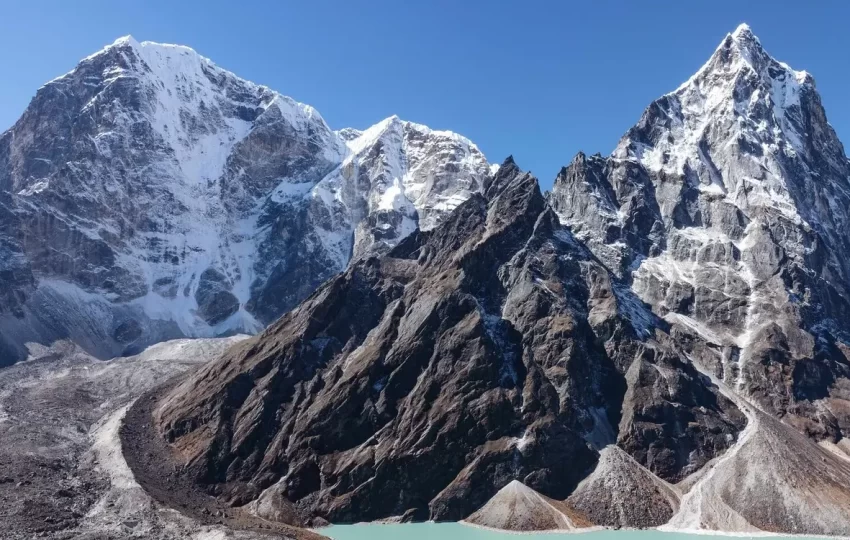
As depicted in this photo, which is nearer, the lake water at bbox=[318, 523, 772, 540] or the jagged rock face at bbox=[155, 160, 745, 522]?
the lake water at bbox=[318, 523, 772, 540]

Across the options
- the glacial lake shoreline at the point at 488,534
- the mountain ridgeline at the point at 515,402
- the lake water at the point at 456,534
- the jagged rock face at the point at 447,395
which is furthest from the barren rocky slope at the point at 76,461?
the jagged rock face at the point at 447,395

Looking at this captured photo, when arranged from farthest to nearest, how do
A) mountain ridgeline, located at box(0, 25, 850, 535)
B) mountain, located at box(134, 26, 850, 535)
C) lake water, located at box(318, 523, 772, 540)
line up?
mountain, located at box(134, 26, 850, 535) < mountain ridgeline, located at box(0, 25, 850, 535) < lake water, located at box(318, 523, 772, 540)

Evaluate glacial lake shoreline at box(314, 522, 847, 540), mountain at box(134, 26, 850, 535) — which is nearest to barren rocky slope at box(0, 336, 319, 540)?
glacial lake shoreline at box(314, 522, 847, 540)

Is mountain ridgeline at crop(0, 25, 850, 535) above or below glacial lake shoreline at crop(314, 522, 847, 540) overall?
above

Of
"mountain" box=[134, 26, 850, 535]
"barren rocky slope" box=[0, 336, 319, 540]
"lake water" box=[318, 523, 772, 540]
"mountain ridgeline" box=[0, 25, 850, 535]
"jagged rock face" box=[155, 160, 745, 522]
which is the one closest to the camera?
"barren rocky slope" box=[0, 336, 319, 540]

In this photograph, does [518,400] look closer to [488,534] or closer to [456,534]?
[488,534]

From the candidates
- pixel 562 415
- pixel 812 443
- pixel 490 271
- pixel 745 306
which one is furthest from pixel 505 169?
pixel 812 443

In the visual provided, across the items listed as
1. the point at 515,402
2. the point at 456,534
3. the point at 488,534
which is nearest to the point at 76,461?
the point at 456,534

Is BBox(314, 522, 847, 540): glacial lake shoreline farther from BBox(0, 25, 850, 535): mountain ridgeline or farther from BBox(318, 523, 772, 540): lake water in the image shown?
BBox(0, 25, 850, 535): mountain ridgeline
